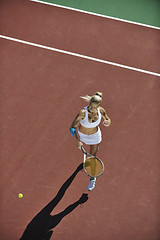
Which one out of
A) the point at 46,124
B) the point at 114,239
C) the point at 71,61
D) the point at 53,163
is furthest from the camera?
the point at 71,61

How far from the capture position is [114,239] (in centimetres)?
722

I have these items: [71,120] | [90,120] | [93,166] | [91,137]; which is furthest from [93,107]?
[71,120]

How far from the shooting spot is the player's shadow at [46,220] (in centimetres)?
719

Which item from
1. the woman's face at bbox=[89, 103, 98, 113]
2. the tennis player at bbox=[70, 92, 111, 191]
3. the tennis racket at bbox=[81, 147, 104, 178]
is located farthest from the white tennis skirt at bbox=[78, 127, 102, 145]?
the woman's face at bbox=[89, 103, 98, 113]

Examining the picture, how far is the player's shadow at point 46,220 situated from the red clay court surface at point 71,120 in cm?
10

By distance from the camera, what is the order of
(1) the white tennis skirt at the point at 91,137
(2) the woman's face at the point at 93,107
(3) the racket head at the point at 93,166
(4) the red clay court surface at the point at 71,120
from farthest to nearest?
(4) the red clay court surface at the point at 71,120 < (1) the white tennis skirt at the point at 91,137 < (3) the racket head at the point at 93,166 < (2) the woman's face at the point at 93,107

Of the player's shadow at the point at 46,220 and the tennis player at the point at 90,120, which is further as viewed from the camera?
the player's shadow at the point at 46,220

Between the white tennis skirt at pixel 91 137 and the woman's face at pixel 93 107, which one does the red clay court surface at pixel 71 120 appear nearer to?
the white tennis skirt at pixel 91 137

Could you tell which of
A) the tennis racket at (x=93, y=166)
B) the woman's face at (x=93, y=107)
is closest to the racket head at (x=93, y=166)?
the tennis racket at (x=93, y=166)

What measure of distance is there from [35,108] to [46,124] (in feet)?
2.13

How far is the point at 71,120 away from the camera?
8.92m

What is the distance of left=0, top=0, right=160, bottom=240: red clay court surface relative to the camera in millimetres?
7488

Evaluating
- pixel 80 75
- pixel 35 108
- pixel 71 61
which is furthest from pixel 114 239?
pixel 71 61

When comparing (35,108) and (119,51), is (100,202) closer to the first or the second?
(35,108)
